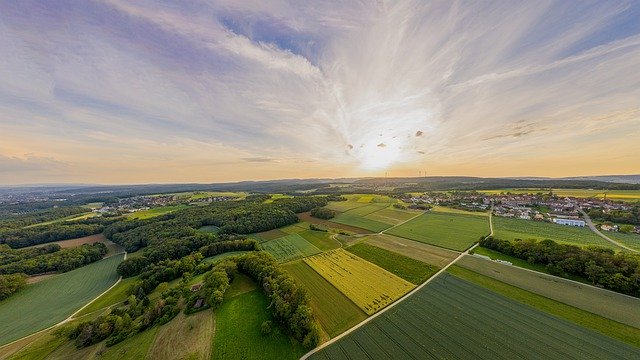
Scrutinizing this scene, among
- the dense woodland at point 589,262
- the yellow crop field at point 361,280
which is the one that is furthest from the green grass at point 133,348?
the dense woodland at point 589,262

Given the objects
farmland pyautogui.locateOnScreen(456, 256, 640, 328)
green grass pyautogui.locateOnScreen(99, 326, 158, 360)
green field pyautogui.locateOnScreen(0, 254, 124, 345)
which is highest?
farmland pyautogui.locateOnScreen(456, 256, 640, 328)

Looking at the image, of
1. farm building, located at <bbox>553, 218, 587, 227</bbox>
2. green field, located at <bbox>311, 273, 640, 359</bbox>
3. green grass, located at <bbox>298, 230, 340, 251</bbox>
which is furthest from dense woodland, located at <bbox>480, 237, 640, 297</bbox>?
green grass, located at <bbox>298, 230, 340, 251</bbox>

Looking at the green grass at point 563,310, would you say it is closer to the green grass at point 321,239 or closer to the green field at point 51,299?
the green grass at point 321,239

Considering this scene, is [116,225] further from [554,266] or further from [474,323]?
[554,266]

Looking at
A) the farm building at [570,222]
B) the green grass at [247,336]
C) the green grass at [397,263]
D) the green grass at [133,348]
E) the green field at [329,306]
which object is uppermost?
the farm building at [570,222]

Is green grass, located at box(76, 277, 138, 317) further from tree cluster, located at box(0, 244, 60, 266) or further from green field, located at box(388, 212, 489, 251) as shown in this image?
green field, located at box(388, 212, 489, 251)

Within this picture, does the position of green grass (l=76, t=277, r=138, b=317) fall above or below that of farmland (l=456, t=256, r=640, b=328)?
below
